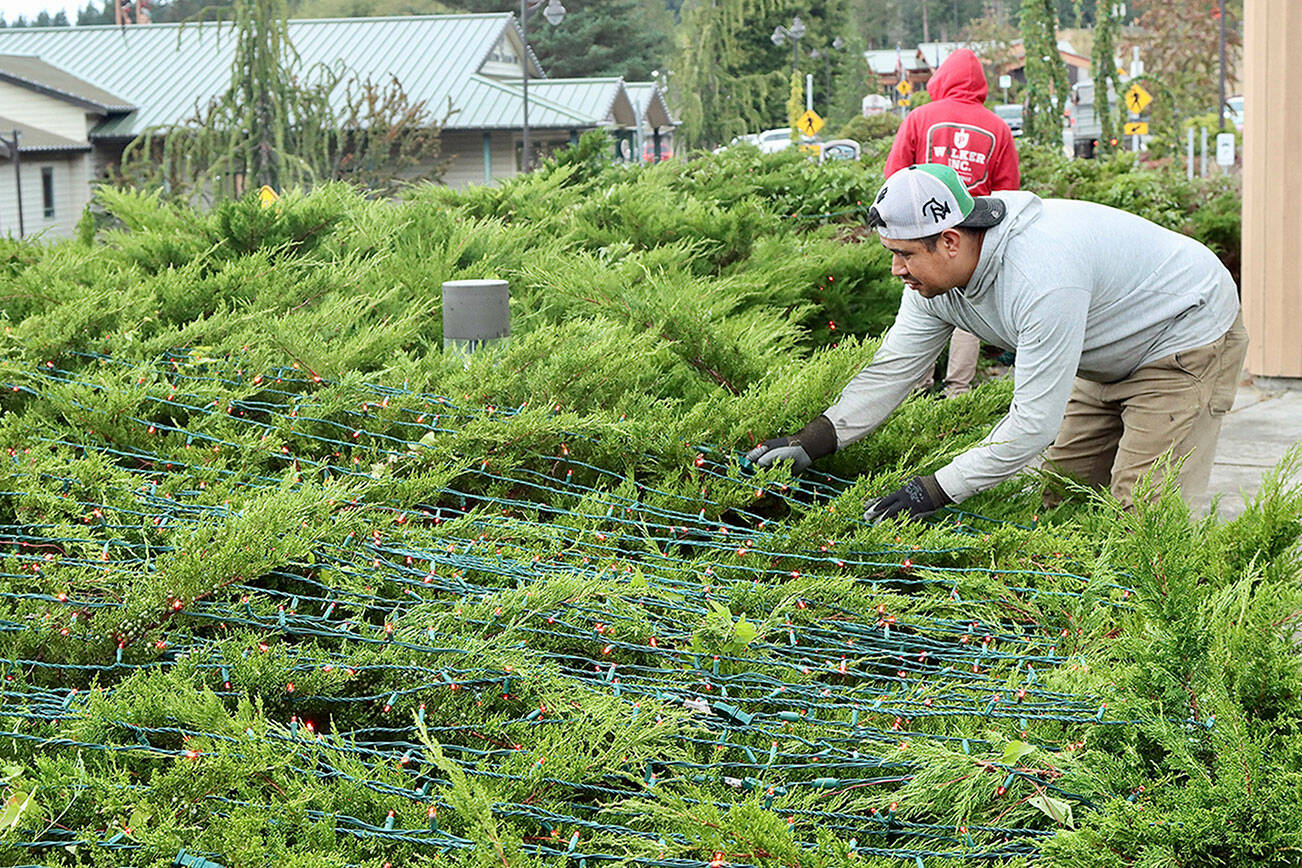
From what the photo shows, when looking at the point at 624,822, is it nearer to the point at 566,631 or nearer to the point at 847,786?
the point at 847,786

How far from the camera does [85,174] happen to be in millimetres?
33750

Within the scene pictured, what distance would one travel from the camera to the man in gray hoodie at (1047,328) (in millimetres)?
3312

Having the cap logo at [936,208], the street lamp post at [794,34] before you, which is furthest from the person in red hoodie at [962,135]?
the street lamp post at [794,34]

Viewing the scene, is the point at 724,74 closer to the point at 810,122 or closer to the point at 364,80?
the point at 364,80

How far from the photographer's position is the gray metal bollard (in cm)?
429

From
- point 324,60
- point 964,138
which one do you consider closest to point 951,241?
point 964,138

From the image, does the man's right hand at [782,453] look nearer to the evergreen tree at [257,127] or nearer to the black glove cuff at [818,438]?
the black glove cuff at [818,438]

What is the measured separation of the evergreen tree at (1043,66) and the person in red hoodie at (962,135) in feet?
55.6

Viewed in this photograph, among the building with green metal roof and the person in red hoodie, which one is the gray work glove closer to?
the person in red hoodie

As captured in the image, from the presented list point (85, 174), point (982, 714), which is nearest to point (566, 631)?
point (982, 714)

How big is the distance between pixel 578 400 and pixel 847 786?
1.75 m

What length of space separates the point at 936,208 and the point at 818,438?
0.67 m

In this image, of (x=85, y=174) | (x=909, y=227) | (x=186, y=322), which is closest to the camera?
(x=909, y=227)

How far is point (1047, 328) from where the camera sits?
332 centimetres
